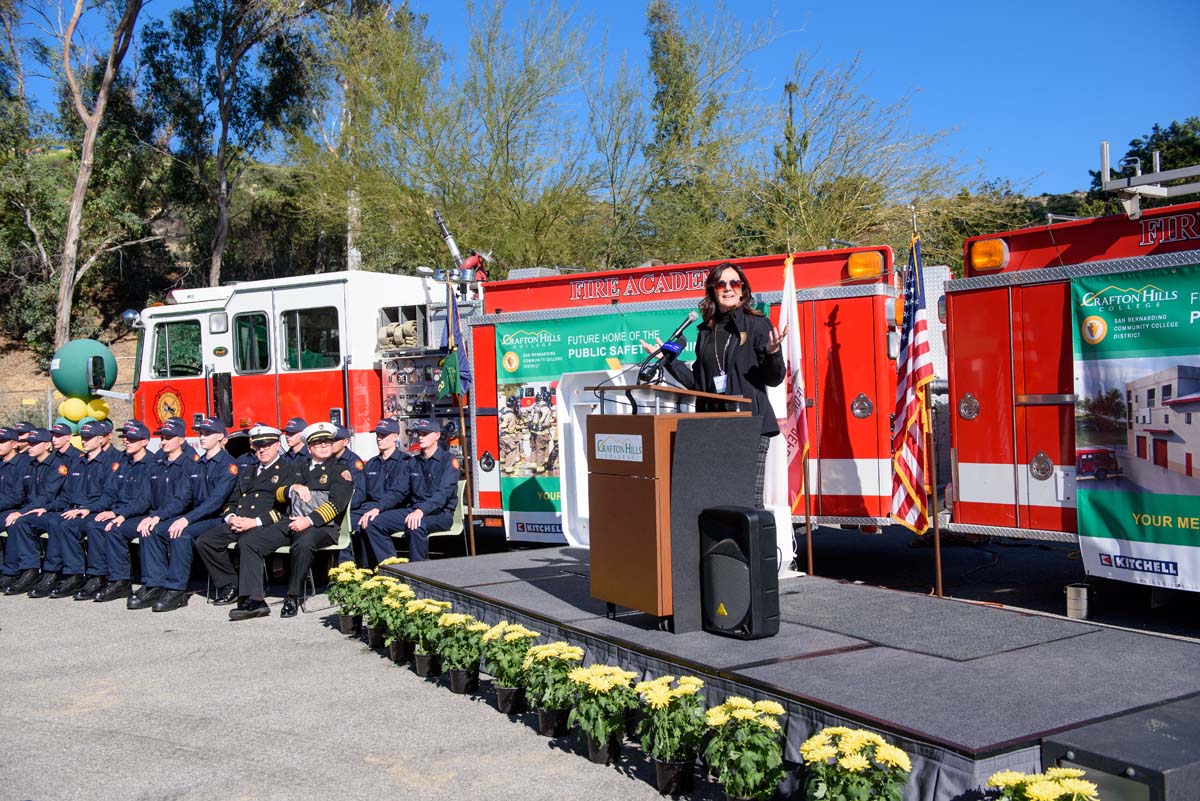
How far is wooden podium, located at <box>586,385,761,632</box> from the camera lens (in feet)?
17.6

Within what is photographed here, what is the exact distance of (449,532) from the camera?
386 inches

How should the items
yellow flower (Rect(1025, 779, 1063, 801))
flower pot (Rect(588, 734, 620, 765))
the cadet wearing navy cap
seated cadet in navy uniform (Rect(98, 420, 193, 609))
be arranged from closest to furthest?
yellow flower (Rect(1025, 779, 1063, 801)) < flower pot (Rect(588, 734, 620, 765)) < seated cadet in navy uniform (Rect(98, 420, 193, 609)) < the cadet wearing navy cap

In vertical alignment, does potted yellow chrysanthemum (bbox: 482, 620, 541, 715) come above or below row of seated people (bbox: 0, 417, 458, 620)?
below

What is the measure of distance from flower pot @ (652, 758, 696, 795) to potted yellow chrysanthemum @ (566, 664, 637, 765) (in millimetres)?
355

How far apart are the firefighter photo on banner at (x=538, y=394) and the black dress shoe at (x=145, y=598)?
3.32m

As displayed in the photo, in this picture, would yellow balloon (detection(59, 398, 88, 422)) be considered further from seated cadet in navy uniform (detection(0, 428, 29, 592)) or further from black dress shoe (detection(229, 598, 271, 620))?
black dress shoe (detection(229, 598, 271, 620))

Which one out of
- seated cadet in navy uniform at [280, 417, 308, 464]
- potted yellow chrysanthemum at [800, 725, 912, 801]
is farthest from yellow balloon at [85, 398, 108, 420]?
potted yellow chrysanthemum at [800, 725, 912, 801]

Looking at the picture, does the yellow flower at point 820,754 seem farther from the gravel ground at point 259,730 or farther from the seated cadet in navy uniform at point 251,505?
the seated cadet in navy uniform at point 251,505

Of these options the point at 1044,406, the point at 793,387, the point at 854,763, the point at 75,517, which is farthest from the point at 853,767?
the point at 75,517

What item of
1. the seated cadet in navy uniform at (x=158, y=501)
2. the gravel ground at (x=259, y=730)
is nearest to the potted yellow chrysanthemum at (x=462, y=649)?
the gravel ground at (x=259, y=730)

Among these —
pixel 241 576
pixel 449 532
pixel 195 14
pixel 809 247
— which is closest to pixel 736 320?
pixel 449 532

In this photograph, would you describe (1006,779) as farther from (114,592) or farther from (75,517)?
(75,517)

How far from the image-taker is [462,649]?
6391 mm

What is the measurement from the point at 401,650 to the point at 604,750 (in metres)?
2.55
